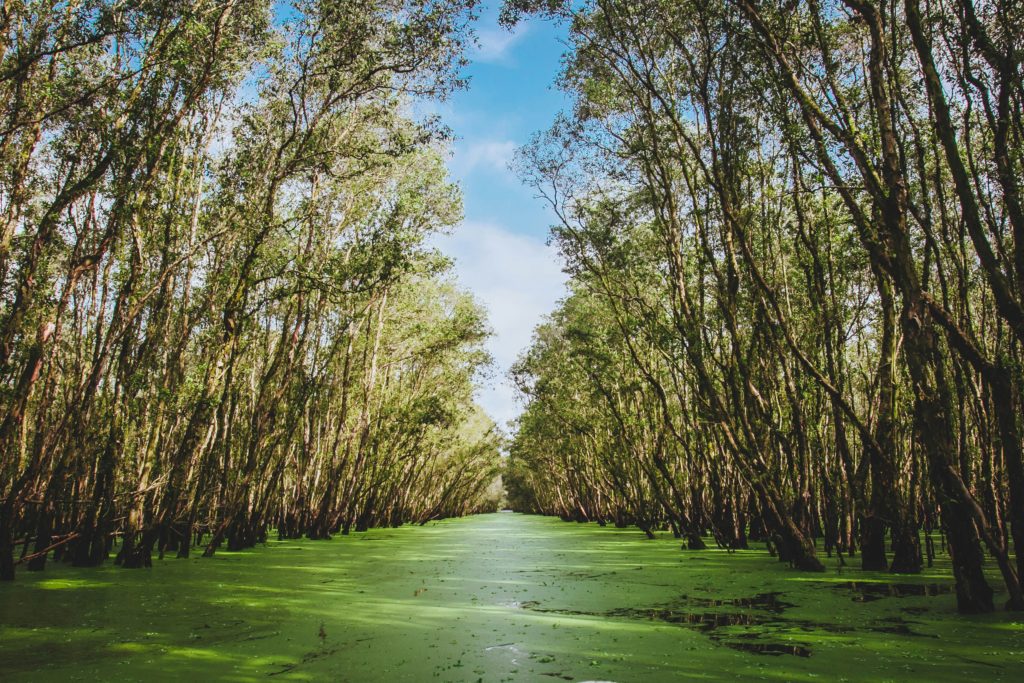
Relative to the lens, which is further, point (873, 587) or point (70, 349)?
point (70, 349)

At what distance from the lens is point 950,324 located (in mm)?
4988

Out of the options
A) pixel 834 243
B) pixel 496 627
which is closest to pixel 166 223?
pixel 496 627

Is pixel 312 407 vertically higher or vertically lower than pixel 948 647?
higher

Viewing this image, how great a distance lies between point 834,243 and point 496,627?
315 inches

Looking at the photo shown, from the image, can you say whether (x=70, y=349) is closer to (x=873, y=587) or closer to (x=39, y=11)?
(x=39, y=11)

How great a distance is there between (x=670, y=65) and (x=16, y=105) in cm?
954

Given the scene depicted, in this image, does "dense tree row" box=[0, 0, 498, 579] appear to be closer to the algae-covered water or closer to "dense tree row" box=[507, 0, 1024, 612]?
the algae-covered water

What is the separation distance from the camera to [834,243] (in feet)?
31.3

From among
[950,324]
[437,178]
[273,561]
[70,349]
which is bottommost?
[273,561]

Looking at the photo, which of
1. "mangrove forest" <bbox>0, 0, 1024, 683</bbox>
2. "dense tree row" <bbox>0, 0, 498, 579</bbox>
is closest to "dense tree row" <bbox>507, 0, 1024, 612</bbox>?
"mangrove forest" <bbox>0, 0, 1024, 683</bbox>

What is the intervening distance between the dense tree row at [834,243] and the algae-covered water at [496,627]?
102cm

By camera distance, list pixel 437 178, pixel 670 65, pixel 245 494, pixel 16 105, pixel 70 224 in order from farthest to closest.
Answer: pixel 437 178, pixel 245 494, pixel 670 65, pixel 70 224, pixel 16 105

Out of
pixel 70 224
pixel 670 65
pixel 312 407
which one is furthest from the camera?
pixel 312 407

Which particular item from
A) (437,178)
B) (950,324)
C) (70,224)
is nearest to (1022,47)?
(950,324)
